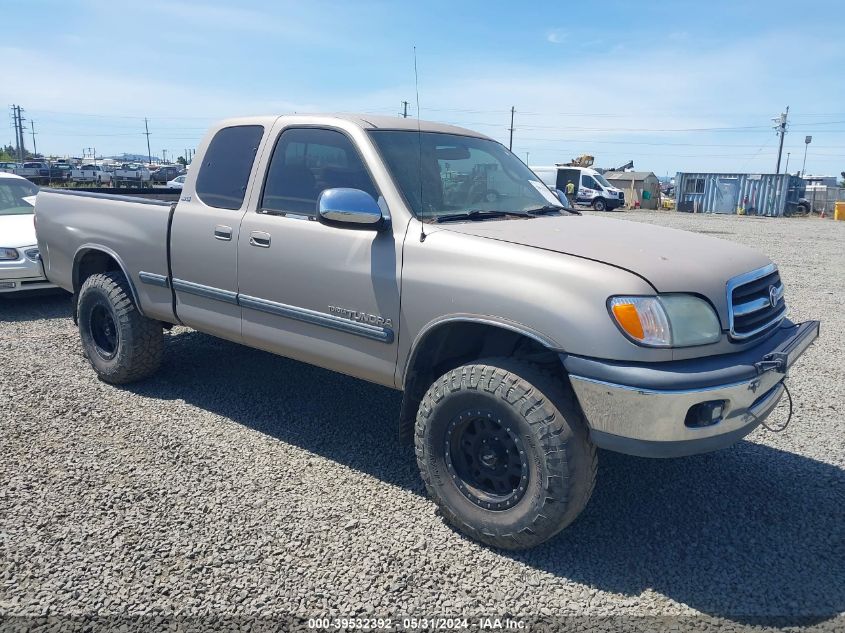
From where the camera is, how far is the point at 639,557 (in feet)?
10.2

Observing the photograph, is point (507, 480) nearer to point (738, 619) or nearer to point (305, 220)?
point (738, 619)

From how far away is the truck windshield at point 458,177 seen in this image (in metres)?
3.67

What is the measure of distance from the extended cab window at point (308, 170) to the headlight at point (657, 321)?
5.25 feet

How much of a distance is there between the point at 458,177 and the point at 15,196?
7.90 metres

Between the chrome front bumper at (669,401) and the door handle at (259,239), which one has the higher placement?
the door handle at (259,239)

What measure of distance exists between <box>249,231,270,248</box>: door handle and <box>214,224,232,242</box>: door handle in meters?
0.21

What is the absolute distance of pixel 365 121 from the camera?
398cm

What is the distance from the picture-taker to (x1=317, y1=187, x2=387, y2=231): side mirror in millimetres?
3330

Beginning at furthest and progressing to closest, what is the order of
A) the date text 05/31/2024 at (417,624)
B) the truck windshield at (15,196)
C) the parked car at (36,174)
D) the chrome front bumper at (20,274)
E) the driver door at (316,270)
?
the parked car at (36,174) < the truck windshield at (15,196) < the chrome front bumper at (20,274) < the driver door at (316,270) < the date text 05/31/2024 at (417,624)

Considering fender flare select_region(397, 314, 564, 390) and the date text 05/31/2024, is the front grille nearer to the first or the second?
fender flare select_region(397, 314, 564, 390)

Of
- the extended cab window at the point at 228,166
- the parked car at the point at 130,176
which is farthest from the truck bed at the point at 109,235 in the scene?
the parked car at the point at 130,176

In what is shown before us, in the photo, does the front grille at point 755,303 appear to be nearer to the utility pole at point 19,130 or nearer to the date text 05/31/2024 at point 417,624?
the date text 05/31/2024 at point 417,624

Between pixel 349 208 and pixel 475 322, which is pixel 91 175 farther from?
pixel 475 322

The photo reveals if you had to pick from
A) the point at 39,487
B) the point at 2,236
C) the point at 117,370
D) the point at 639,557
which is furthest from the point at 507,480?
the point at 2,236
